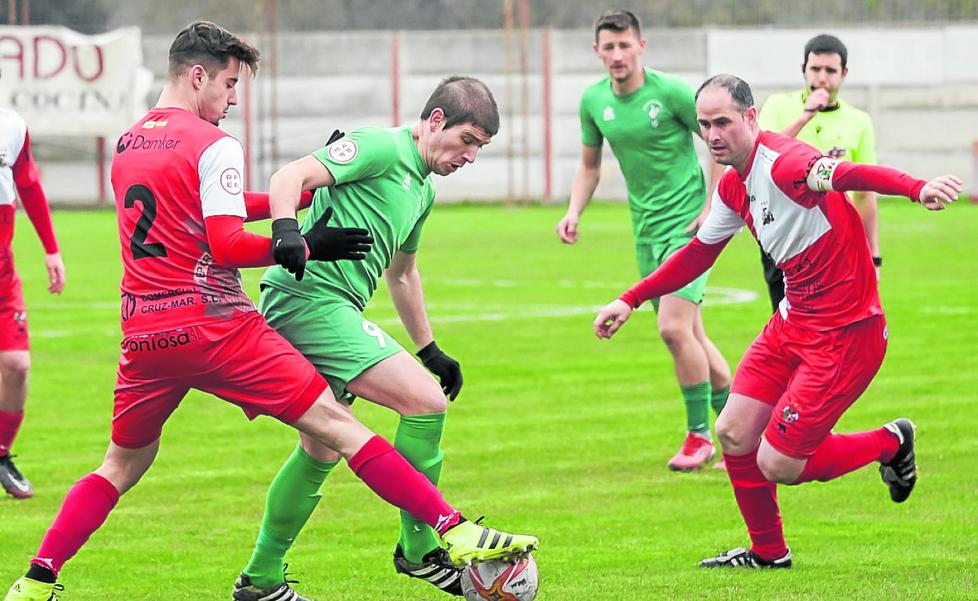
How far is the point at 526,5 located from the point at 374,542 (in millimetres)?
30815

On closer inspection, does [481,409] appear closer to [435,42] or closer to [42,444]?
[42,444]

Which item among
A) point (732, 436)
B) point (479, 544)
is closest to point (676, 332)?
point (732, 436)

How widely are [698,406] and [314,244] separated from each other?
14.4 ft

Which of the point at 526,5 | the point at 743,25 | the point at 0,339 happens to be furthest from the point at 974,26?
the point at 0,339

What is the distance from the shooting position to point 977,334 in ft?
48.9

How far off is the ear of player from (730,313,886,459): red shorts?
1972 millimetres

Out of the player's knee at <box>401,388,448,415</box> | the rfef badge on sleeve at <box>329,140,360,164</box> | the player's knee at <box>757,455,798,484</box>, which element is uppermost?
the rfef badge on sleeve at <box>329,140,360,164</box>

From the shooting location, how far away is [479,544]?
226 inches

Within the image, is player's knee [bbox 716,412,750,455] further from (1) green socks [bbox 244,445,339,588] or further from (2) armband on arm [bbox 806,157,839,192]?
(1) green socks [bbox 244,445,339,588]

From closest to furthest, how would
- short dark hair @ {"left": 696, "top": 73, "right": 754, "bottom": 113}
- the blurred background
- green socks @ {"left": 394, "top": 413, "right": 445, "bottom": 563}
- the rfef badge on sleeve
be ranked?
the rfef badge on sleeve < green socks @ {"left": 394, "top": 413, "right": 445, "bottom": 563} < short dark hair @ {"left": 696, "top": 73, "right": 754, "bottom": 113} < the blurred background

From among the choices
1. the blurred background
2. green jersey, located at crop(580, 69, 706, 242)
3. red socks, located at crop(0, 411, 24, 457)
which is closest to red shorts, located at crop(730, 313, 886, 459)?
green jersey, located at crop(580, 69, 706, 242)

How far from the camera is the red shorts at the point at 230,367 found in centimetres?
582

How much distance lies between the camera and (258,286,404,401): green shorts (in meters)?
6.16

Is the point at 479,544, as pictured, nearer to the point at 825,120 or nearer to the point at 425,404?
the point at 425,404
